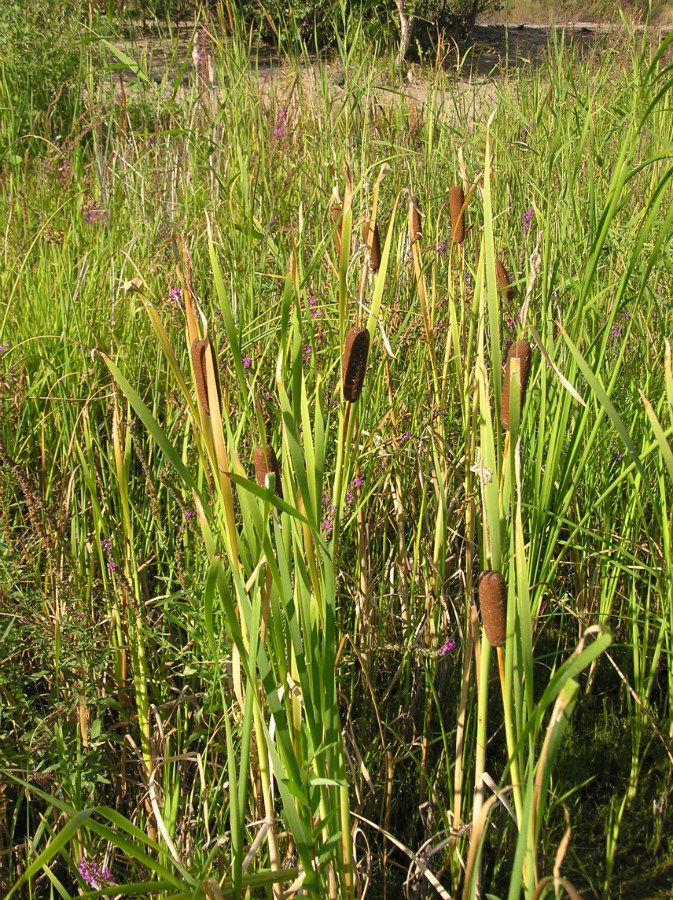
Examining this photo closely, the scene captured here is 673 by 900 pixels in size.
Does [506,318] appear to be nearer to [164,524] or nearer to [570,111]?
[164,524]

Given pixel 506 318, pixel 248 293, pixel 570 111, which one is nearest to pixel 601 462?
pixel 506 318

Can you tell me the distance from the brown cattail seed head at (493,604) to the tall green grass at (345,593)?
0.03 meters

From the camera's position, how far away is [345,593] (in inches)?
56.0

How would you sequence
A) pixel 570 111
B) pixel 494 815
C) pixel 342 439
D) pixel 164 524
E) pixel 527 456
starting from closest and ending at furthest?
pixel 342 439 < pixel 494 815 < pixel 527 456 < pixel 164 524 < pixel 570 111

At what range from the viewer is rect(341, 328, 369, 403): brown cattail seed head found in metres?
0.64

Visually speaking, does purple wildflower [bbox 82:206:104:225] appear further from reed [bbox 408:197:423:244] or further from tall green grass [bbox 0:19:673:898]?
reed [bbox 408:197:423:244]

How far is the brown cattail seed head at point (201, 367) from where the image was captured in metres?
0.67

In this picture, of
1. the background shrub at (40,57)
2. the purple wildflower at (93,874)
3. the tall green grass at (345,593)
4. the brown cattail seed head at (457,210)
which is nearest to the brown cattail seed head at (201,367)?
the tall green grass at (345,593)

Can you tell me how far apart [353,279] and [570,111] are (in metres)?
1.25

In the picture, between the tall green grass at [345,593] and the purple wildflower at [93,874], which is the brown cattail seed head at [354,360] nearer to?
the tall green grass at [345,593]

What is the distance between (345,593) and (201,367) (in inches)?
32.6

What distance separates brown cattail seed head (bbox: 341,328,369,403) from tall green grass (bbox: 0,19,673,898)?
0.06 m

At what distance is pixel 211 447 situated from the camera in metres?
0.75

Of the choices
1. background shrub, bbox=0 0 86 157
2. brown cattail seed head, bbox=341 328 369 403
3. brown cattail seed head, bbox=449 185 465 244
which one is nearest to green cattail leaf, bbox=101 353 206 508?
brown cattail seed head, bbox=341 328 369 403
